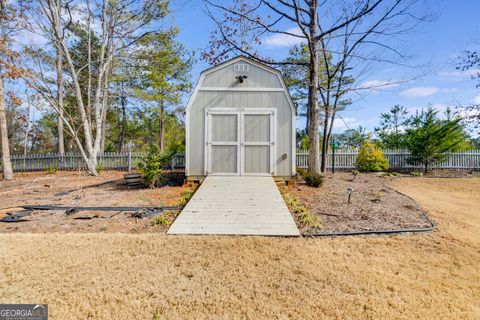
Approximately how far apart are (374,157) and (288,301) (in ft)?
37.3

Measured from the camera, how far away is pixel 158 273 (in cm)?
279

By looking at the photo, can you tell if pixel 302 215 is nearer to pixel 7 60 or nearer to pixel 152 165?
pixel 152 165

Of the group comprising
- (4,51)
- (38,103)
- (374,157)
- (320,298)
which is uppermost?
(4,51)

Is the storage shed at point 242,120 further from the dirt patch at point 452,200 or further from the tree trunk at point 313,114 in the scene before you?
the dirt patch at point 452,200

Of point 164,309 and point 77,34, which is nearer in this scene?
point 164,309

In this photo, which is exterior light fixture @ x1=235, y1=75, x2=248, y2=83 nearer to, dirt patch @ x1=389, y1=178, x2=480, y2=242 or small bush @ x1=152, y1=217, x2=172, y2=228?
small bush @ x1=152, y1=217, x2=172, y2=228

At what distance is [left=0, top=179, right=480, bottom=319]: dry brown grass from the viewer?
2205 mm

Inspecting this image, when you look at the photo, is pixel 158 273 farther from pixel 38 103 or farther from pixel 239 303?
pixel 38 103

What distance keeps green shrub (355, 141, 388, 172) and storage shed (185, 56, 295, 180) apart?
624 cm

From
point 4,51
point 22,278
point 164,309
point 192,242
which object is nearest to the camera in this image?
point 164,309

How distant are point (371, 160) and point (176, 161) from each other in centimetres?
1012

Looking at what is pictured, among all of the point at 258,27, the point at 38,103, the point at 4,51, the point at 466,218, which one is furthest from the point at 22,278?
the point at 38,103

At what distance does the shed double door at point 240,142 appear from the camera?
7547 millimetres

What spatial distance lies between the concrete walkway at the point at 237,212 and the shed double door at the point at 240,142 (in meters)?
0.78
